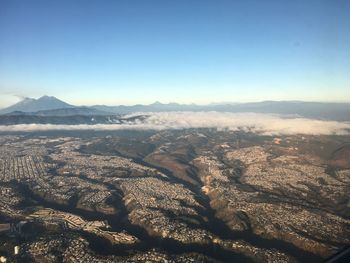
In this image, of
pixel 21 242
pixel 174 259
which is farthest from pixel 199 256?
pixel 21 242

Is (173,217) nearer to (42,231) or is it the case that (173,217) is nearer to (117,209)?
(117,209)

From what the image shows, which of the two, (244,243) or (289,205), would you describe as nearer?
(244,243)

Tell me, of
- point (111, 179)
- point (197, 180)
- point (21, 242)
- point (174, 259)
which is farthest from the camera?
point (197, 180)

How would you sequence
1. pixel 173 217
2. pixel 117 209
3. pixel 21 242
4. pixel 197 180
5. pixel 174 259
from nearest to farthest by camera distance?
pixel 174 259
pixel 21 242
pixel 173 217
pixel 117 209
pixel 197 180

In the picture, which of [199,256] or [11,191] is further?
[11,191]

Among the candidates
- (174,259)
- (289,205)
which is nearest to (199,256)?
(174,259)

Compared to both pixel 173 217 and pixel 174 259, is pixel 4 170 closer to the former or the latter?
pixel 173 217

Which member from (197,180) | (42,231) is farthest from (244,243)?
(197,180)

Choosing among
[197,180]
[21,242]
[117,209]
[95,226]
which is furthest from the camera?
[197,180]

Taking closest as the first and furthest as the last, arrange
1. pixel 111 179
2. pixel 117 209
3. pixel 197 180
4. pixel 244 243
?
pixel 244 243 → pixel 117 209 → pixel 111 179 → pixel 197 180
